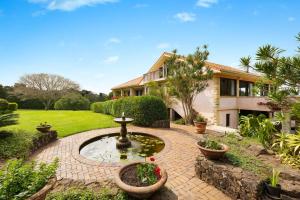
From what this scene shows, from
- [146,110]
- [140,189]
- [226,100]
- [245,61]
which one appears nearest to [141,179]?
[140,189]

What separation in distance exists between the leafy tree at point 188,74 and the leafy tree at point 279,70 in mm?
6559

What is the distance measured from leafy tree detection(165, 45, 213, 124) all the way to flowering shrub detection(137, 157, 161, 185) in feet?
32.6

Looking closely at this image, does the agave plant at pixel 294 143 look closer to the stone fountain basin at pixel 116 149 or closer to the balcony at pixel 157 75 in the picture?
the stone fountain basin at pixel 116 149

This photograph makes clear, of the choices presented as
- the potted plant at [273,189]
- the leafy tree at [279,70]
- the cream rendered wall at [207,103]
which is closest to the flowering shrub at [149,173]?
the potted plant at [273,189]

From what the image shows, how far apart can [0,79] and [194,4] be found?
3835 cm

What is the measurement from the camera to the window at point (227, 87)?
15.8m

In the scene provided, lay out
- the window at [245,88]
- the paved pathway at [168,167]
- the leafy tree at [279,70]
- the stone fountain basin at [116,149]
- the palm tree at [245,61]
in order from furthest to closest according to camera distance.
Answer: the window at [245,88], the stone fountain basin at [116,149], the palm tree at [245,61], the leafy tree at [279,70], the paved pathway at [168,167]

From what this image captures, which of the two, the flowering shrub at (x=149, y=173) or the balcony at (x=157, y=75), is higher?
the balcony at (x=157, y=75)

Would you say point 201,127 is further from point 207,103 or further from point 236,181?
point 236,181

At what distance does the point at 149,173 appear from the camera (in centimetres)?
420

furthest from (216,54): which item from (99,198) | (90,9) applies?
(99,198)

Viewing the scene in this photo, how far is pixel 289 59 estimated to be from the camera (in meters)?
5.54

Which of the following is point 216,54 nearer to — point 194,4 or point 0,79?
point 194,4

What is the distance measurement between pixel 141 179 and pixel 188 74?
34.2 ft
